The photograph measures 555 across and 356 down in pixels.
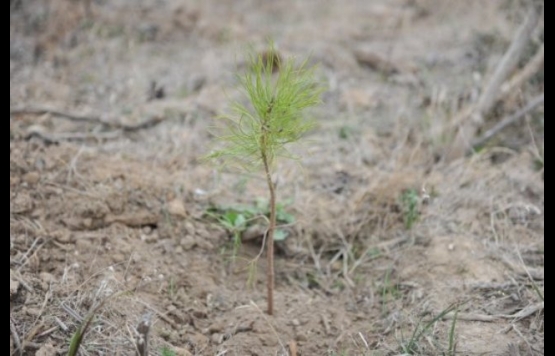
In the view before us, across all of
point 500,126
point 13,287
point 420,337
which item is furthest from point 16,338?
point 500,126

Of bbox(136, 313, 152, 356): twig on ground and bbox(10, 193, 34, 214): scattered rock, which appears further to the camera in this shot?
bbox(10, 193, 34, 214): scattered rock

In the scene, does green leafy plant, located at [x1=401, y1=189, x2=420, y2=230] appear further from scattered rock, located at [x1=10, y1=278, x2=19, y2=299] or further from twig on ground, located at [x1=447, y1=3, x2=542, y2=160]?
scattered rock, located at [x1=10, y1=278, x2=19, y2=299]

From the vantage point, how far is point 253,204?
2816mm

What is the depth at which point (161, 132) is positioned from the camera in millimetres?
3398

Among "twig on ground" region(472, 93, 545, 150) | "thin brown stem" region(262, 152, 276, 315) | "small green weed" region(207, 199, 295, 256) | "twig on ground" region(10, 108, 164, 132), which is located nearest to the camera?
"thin brown stem" region(262, 152, 276, 315)

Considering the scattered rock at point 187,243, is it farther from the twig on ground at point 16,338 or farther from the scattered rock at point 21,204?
the twig on ground at point 16,338

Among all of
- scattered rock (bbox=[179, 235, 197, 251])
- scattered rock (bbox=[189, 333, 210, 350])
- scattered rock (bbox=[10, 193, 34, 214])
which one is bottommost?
scattered rock (bbox=[189, 333, 210, 350])

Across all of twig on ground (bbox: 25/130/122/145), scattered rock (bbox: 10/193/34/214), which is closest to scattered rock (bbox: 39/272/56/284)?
scattered rock (bbox: 10/193/34/214)

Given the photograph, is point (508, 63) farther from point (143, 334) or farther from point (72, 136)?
point (143, 334)

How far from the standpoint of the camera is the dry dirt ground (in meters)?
2.10

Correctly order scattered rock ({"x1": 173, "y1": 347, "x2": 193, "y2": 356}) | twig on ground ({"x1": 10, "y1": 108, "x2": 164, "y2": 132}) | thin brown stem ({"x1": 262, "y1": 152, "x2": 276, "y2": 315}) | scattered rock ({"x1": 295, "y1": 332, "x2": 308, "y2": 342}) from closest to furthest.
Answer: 1. scattered rock ({"x1": 173, "y1": 347, "x2": 193, "y2": 356})
2. thin brown stem ({"x1": 262, "y1": 152, "x2": 276, "y2": 315})
3. scattered rock ({"x1": 295, "y1": 332, "x2": 308, "y2": 342})
4. twig on ground ({"x1": 10, "y1": 108, "x2": 164, "y2": 132})

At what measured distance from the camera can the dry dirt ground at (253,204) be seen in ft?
6.89

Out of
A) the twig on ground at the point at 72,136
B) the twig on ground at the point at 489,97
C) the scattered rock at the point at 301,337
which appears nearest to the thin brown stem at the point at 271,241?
the scattered rock at the point at 301,337

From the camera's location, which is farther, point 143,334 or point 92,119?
point 92,119
